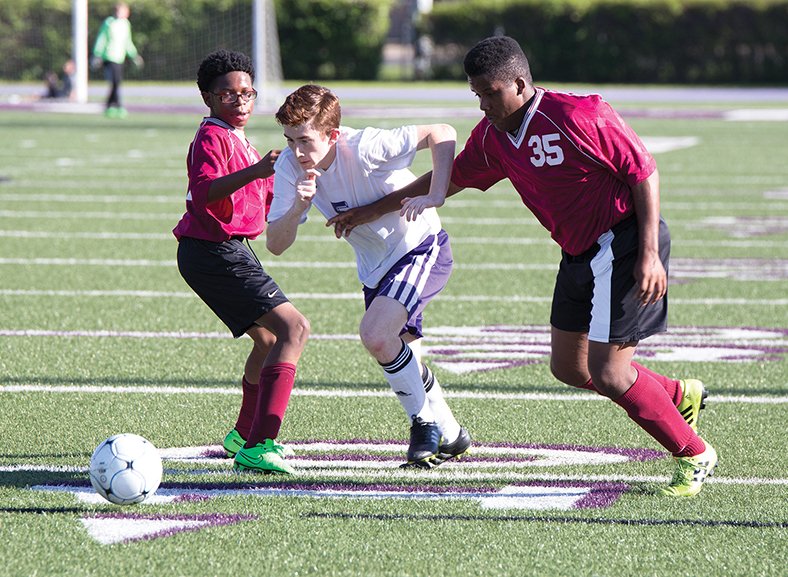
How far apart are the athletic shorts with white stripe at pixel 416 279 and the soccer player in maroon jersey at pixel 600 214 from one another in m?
0.61

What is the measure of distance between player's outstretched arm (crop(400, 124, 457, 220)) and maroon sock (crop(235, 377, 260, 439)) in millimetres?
1039

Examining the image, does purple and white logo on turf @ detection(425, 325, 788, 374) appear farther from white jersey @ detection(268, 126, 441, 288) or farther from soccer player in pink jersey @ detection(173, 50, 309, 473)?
soccer player in pink jersey @ detection(173, 50, 309, 473)

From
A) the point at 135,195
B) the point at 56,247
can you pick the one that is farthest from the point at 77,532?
the point at 135,195

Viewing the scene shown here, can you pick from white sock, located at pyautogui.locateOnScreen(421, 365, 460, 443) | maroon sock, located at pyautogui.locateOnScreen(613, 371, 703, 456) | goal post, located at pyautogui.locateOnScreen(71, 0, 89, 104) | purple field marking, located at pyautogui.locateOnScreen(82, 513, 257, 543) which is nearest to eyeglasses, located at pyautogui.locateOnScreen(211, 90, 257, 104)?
white sock, located at pyautogui.locateOnScreen(421, 365, 460, 443)

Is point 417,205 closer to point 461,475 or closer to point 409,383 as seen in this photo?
point 409,383

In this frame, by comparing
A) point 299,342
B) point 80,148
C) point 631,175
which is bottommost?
point 80,148

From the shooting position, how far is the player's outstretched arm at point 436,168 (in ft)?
17.4

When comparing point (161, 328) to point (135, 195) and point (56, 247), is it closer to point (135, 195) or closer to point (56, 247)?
point (56, 247)

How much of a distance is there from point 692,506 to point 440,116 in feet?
78.0

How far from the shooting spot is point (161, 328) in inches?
333

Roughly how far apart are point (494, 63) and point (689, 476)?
171 centimetres

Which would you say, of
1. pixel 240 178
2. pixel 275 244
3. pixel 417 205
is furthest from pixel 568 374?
pixel 240 178

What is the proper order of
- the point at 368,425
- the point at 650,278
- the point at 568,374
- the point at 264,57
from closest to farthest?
the point at 650,278 → the point at 568,374 → the point at 368,425 → the point at 264,57

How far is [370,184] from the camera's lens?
18.2 ft
